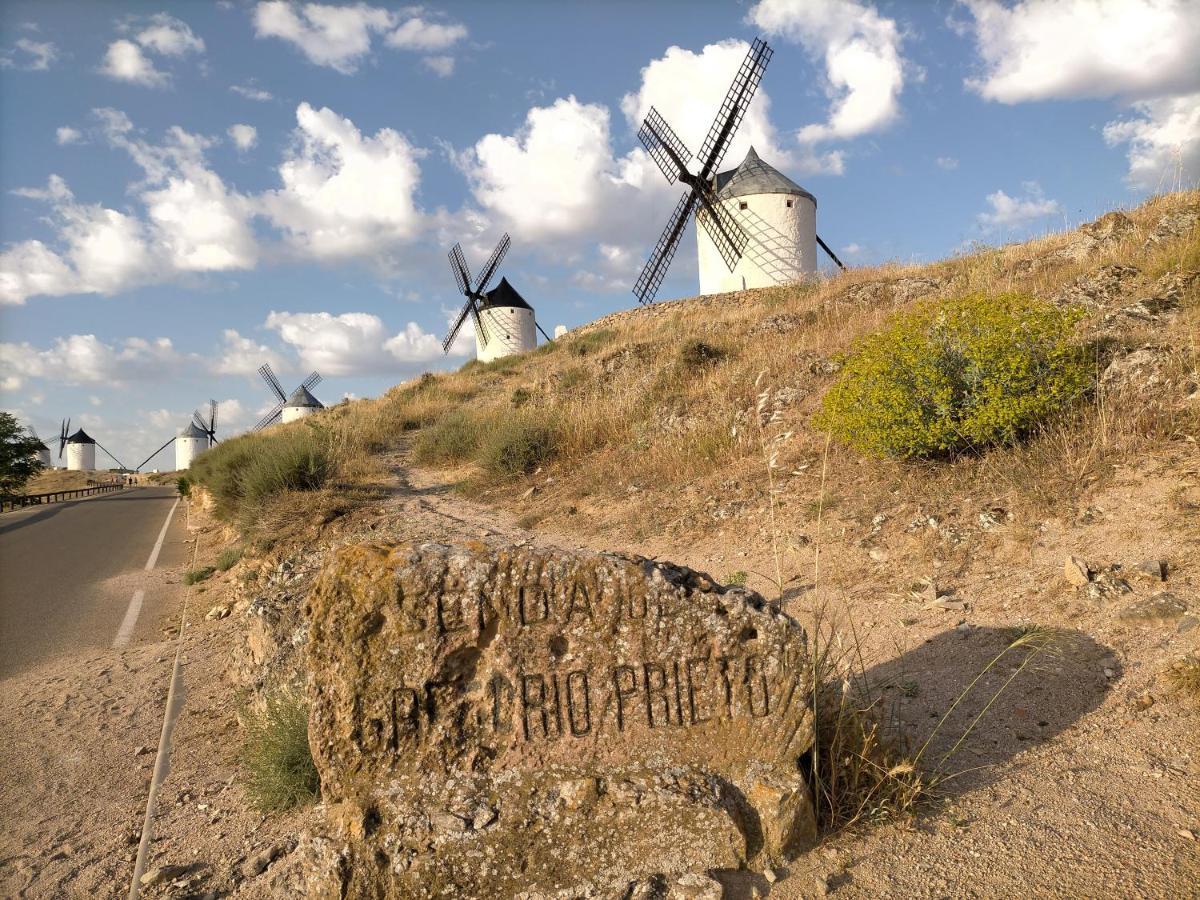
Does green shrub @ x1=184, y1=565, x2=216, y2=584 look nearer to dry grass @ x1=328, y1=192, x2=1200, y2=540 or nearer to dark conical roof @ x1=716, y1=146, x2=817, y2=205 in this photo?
dry grass @ x1=328, y1=192, x2=1200, y2=540

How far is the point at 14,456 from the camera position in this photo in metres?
29.7

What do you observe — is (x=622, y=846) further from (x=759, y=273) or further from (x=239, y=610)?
(x=759, y=273)

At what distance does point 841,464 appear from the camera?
7.43m

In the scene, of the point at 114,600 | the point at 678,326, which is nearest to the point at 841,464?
the point at 114,600

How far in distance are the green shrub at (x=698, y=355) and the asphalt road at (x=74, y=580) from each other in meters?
9.06

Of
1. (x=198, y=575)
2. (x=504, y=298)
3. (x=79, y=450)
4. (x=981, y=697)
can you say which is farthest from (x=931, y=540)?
(x=79, y=450)

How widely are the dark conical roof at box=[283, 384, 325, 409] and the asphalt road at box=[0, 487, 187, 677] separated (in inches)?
1175

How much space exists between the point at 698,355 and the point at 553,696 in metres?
11.0

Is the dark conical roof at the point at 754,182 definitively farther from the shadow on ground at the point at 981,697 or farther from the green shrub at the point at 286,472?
the shadow on ground at the point at 981,697

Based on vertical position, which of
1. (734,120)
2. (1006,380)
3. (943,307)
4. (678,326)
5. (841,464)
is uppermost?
(734,120)

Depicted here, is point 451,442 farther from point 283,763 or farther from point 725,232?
point 725,232

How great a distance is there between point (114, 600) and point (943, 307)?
1078 centimetres

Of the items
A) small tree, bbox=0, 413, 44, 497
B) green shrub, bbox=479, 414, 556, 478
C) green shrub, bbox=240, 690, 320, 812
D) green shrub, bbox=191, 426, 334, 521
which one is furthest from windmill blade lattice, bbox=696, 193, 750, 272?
small tree, bbox=0, 413, 44, 497

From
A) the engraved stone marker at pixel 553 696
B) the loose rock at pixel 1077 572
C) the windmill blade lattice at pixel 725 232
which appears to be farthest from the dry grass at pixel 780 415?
the windmill blade lattice at pixel 725 232
